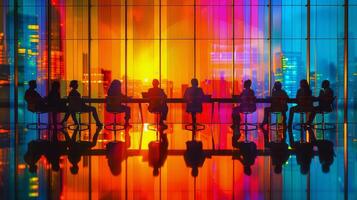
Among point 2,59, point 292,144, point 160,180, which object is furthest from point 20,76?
point 160,180

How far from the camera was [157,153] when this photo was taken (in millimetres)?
7430

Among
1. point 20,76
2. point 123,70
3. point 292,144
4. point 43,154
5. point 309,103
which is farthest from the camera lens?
point 20,76

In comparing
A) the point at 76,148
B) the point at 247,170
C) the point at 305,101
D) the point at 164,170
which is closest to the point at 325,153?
the point at 247,170

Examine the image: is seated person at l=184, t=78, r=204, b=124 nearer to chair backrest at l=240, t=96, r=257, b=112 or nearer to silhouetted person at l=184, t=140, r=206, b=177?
chair backrest at l=240, t=96, r=257, b=112

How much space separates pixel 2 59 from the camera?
16078mm

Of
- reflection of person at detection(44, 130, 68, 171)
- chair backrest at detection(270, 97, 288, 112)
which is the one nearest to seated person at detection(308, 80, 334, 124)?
chair backrest at detection(270, 97, 288, 112)

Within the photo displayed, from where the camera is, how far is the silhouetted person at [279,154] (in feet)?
20.6

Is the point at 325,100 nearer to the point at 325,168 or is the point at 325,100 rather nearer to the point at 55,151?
the point at 325,168

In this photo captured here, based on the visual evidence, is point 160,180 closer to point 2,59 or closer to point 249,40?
point 249,40

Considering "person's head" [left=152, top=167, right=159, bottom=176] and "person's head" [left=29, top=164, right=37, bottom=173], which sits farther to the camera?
"person's head" [left=29, top=164, right=37, bottom=173]

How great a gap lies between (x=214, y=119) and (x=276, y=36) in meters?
2.81

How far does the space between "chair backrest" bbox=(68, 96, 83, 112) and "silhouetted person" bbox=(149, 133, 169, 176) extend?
83.8 inches

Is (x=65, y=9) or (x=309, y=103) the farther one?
(x=65, y=9)

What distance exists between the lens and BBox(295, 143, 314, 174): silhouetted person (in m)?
6.14
